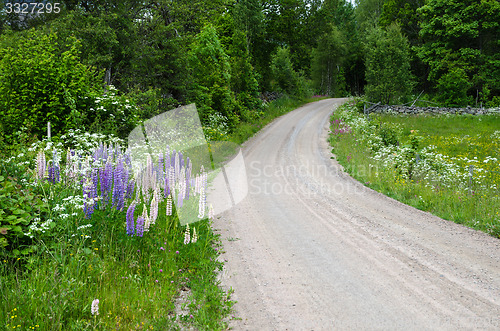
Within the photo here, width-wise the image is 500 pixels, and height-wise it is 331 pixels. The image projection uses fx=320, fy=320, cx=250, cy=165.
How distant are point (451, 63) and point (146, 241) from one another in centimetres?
3650

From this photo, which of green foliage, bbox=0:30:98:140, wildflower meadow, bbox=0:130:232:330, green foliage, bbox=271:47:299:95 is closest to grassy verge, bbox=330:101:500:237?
wildflower meadow, bbox=0:130:232:330

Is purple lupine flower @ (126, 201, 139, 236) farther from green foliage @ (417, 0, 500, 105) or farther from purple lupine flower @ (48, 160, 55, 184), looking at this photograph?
green foliage @ (417, 0, 500, 105)

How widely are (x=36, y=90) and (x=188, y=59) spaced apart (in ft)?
28.4

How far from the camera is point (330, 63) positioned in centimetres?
5731

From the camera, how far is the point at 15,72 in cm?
898

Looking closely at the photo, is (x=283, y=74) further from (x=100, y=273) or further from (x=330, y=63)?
(x=100, y=273)

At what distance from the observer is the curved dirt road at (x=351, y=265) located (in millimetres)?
4316

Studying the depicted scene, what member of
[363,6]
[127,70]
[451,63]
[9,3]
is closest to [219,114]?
[127,70]

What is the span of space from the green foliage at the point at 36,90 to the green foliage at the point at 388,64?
2468 centimetres

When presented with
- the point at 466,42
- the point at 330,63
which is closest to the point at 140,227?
the point at 466,42

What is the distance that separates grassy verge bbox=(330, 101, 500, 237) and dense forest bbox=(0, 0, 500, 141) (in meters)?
7.71

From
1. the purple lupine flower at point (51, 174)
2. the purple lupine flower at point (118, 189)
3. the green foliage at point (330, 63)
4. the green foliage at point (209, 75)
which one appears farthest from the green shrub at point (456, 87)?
the purple lupine flower at point (51, 174)

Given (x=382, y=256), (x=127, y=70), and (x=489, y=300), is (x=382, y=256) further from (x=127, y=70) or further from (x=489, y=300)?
(x=127, y=70)

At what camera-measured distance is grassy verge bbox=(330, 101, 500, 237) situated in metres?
8.59
